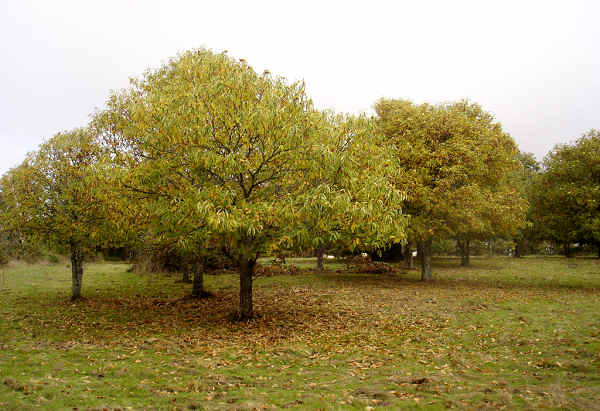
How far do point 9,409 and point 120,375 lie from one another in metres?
2.30

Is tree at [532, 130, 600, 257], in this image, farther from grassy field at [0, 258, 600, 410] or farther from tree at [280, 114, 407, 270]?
tree at [280, 114, 407, 270]

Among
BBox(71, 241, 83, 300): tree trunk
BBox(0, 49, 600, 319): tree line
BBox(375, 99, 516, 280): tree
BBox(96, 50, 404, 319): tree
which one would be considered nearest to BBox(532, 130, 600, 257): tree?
BBox(375, 99, 516, 280): tree

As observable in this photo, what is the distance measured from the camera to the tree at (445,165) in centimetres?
2175

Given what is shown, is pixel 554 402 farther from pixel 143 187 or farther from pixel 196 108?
pixel 143 187

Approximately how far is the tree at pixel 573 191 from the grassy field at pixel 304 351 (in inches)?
143

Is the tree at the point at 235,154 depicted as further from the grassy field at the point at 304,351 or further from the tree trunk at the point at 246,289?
the grassy field at the point at 304,351

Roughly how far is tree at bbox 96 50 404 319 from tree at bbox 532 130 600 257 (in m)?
16.5

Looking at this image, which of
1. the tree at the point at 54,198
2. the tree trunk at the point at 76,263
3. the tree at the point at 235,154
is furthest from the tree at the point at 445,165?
the tree trunk at the point at 76,263

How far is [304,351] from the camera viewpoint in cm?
1048

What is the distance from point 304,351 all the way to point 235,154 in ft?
18.2

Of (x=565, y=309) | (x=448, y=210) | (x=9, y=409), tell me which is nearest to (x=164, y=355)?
(x=9, y=409)

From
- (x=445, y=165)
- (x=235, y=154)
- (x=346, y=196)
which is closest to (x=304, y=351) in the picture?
(x=346, y=196)

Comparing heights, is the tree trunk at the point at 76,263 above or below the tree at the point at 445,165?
below

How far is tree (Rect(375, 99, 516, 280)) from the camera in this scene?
21.8m
